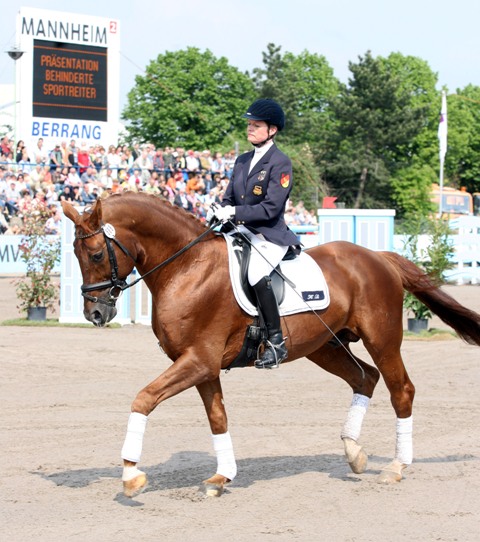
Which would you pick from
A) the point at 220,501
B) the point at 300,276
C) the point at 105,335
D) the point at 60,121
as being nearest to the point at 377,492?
the point at 220,501

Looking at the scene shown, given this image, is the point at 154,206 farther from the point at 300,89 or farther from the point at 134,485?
the point at 300,89

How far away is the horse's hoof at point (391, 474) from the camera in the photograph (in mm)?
7184

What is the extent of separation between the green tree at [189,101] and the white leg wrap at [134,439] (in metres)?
58.7

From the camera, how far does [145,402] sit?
6426 mm

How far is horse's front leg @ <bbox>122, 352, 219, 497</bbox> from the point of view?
20.8 feet

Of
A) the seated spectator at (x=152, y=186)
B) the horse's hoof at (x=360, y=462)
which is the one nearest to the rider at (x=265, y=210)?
the horse's hoof at (x=360, y=462)

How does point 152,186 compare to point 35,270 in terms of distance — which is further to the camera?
point 152,186

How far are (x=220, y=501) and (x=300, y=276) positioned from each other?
176 cm

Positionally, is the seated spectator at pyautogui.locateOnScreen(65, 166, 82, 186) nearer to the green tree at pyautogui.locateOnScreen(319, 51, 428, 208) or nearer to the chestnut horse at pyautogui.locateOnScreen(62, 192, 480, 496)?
the chestnut horse at pyautogui.locateOnScreen(62, 192, 480, 496)

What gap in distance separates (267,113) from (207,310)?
1516 millimetres

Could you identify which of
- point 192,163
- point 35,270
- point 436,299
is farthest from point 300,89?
point 436,299

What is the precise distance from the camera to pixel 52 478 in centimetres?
716

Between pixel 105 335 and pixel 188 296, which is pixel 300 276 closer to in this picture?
pixel 188 296

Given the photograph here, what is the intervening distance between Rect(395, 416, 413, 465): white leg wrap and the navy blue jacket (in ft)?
5.34
